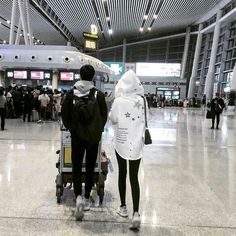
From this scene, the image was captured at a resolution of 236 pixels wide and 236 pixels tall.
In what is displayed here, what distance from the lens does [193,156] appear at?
25.9 ft

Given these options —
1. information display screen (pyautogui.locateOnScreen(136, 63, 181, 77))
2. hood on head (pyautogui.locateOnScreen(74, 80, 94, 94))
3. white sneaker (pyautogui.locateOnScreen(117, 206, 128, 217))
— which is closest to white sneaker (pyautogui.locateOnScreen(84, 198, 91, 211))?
white sneaker (pyautogui.locateOnScreen(117, 206, 128, 217))

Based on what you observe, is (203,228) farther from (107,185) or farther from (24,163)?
(24,163)

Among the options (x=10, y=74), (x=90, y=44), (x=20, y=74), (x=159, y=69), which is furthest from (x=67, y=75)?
(x=159, y=69)

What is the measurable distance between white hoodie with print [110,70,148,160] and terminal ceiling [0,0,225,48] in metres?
28.3

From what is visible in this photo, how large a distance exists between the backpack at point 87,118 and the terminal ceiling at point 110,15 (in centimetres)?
2828

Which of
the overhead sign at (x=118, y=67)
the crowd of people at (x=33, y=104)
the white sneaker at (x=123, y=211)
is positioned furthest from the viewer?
the overhead sign at (x=118, y=67)

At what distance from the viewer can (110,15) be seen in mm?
37188

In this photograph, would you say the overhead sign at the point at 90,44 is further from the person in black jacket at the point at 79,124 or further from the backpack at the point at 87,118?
the backpack at the point at 87,118

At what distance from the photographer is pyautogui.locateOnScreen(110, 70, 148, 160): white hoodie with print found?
360 cm

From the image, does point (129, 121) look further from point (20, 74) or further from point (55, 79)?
point (20, 74)

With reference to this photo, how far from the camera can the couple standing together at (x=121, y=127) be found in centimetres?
361

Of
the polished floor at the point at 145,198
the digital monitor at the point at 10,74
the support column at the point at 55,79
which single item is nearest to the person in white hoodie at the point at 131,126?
the polished floor at the point at 145,198

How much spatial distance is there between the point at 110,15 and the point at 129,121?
1384 inches

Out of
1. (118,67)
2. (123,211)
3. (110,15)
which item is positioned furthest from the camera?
(118,67)
